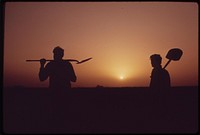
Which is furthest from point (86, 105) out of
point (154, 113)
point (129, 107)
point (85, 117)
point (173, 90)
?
point (173, 90)

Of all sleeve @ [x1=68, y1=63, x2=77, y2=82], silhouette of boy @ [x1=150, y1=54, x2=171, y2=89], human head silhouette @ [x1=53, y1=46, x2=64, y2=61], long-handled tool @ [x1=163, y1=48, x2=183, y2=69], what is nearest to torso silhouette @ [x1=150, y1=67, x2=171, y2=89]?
silhouette of boy @ [x1=150, y1=54, x2=171, y2=89]

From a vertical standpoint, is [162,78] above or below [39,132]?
above

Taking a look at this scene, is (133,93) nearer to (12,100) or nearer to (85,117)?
(85,117)

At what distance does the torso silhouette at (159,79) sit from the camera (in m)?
2.04

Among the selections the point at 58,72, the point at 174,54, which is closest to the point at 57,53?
the point at 58,72

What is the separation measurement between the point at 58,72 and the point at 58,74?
16mm

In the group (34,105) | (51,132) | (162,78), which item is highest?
(162,78)

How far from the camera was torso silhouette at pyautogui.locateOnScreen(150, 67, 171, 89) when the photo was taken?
2.04 metres

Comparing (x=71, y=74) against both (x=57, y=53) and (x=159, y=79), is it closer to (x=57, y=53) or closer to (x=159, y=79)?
(x=57, y=53)

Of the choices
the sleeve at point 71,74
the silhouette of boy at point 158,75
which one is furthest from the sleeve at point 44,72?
the silhouette of boy at point 158,75

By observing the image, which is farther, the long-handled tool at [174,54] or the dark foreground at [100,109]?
the long-handled tool at [174,54]

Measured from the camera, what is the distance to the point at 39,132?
1418 mm

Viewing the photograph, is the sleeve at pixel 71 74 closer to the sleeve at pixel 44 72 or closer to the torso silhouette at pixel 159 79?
the sleeve at pixel 44 72

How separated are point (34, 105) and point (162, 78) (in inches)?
34.7
